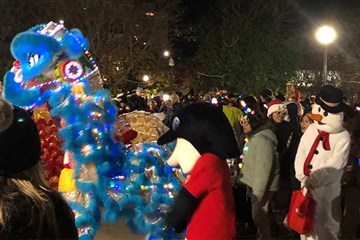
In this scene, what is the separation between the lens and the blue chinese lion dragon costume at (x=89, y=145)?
15.9ft

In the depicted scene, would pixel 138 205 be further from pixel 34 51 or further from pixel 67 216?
pixel 67 216

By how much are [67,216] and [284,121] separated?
5.63 m

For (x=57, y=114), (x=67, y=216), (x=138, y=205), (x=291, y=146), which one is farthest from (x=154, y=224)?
(x=291, y=146)

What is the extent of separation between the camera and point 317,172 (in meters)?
5.67

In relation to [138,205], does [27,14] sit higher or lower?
lower

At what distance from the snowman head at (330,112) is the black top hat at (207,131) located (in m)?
2.17

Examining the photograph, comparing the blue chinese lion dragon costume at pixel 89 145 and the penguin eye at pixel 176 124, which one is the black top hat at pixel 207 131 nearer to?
the penguin eye at pixel 176 124

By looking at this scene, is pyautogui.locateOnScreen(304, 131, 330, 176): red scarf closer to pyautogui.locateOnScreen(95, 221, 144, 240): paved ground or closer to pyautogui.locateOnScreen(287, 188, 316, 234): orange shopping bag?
pyautogui.locateOnScreen(287, 188, 316, 234): orange shopping bag

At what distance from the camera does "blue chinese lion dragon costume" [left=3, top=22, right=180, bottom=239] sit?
15.9ft

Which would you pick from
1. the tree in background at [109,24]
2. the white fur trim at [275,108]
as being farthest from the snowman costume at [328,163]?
the tree in background at [109,24]

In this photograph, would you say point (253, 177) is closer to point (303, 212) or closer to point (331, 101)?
point (303, 212)

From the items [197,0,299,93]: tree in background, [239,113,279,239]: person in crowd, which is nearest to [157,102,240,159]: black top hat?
[239,113,279,239]: person in crowd

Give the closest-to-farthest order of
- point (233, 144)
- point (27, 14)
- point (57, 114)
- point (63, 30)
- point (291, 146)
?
point (233, 144) → point (57, 114) → point (63, 30) → point (291, 146) → point (27, 14)

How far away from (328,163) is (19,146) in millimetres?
4016
